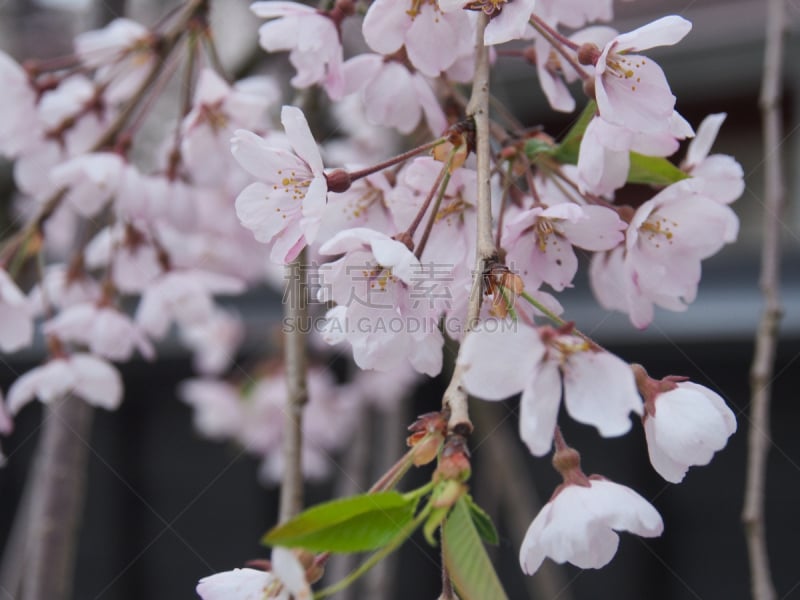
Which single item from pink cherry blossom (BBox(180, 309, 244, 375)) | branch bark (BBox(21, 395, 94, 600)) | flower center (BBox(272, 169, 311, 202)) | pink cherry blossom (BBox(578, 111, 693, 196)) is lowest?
pink cherry blossom (BBox(180, 309, 244, 375))

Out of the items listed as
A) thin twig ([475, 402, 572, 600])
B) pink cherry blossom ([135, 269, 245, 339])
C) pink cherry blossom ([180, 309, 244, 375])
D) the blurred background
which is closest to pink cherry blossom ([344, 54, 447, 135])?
pink cherry blossom ([135, 269, 245, 339])

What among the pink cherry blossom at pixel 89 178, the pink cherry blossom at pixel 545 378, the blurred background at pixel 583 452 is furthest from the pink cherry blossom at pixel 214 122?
the blurred background at pixel 583 452

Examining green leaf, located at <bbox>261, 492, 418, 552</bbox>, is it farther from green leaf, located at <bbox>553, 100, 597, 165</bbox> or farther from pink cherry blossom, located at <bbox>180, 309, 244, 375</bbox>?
pink cherry blossom, located at <bbox>180, 309, 244, 375</bbox>

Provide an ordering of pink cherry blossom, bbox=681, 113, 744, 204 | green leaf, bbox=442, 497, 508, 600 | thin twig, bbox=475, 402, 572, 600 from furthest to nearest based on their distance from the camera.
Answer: thin twig, bbox=475, 402, 572, 600 < pink cherry blossom, bbox=681, 113, 744, 204 < green leaf, bbox=442, 497, 508, 600

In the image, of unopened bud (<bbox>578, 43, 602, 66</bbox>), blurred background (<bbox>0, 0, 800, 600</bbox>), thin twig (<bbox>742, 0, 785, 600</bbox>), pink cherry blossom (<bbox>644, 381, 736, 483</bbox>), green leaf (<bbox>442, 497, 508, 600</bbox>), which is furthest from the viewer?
blurred background (<bbox>0, 0, 800, 600</bbox>)

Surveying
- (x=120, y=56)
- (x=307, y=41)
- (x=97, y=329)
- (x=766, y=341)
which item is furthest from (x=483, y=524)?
(x=120, y=56)

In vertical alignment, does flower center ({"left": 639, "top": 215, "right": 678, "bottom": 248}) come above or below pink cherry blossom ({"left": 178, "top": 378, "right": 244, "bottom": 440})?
above
